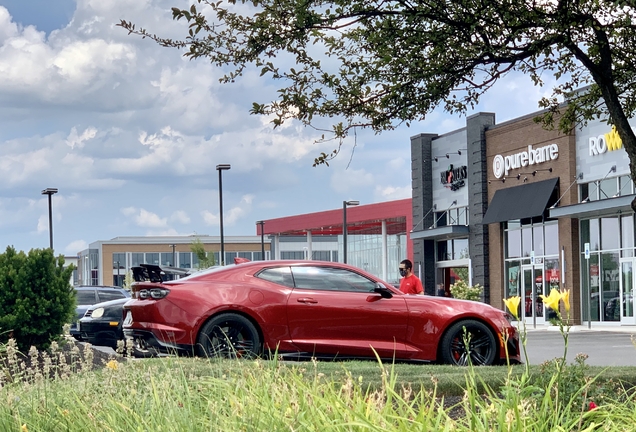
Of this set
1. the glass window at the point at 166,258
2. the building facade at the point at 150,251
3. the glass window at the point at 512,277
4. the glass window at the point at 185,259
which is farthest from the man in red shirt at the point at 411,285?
the glass window at the point at 166,258

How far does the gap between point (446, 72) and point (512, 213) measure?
Answer: 90.6 feet

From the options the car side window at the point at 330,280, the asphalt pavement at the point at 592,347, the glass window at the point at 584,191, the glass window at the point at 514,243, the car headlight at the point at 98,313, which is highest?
the glass window at the point at 584,191

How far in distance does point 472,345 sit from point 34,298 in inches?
265

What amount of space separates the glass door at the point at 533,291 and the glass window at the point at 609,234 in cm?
400

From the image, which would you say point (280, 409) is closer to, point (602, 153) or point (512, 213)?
point (602, 153)

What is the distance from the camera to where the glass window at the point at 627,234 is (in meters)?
32.2

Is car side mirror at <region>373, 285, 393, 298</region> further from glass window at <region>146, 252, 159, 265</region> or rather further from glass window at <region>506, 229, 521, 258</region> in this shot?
glass window at <region>146, 252, 159, 265</region>

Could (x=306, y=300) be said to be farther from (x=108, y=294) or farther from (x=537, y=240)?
(x=537, y=240)

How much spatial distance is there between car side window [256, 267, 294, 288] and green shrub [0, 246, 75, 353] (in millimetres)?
3860

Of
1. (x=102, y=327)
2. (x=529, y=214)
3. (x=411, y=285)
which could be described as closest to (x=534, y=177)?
(x=529, y=214)

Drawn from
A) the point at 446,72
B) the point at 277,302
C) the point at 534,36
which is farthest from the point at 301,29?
the point at 277,302

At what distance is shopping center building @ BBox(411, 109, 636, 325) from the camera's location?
33.0 metres

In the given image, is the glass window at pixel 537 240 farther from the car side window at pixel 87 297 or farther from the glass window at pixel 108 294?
the car side window at pixel 87 297

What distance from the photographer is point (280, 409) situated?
15.1ft
